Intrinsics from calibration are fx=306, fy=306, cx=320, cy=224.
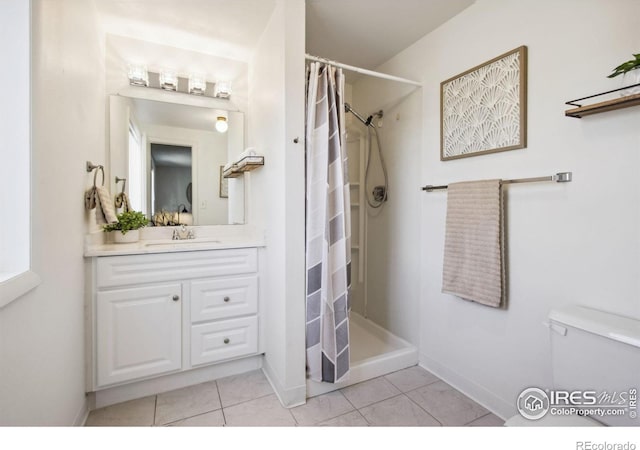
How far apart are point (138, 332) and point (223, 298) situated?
0.49 meters

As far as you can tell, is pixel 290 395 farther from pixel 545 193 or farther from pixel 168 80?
pixel 168 80

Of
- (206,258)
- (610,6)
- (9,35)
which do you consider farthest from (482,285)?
(9,35)

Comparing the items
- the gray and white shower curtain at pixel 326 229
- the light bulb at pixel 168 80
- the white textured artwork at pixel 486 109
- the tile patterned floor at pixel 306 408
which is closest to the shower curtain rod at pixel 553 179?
the white textured artwork at pixel 486 109

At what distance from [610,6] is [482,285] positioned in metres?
1.31

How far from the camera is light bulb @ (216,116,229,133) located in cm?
244

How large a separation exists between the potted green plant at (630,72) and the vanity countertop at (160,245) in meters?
1.87

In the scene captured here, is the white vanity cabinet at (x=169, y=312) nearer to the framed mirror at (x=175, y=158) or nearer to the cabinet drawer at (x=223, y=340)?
the cabinet drawer at (x=223, y=340)

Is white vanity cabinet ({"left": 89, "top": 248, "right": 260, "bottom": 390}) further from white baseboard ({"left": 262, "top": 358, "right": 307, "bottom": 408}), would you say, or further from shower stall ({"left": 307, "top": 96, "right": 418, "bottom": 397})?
shower stall ({"left": 307, "top": 96, "right": 418, "bottom": 397})

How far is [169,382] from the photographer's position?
73.7 inches

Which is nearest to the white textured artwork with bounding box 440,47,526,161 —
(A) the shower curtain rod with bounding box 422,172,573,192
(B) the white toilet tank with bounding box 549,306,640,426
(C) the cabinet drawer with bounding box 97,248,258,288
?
(A) the shower curtain rod with bounding box 422,172,573,192

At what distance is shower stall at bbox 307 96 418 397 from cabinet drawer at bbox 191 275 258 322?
0.83 metres

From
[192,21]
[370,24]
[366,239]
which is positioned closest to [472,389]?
[366,239]

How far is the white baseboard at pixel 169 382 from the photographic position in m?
1.72

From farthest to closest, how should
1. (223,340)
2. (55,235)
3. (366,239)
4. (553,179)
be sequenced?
(366,239)
(223,340)
(553,179)
(55,235)
